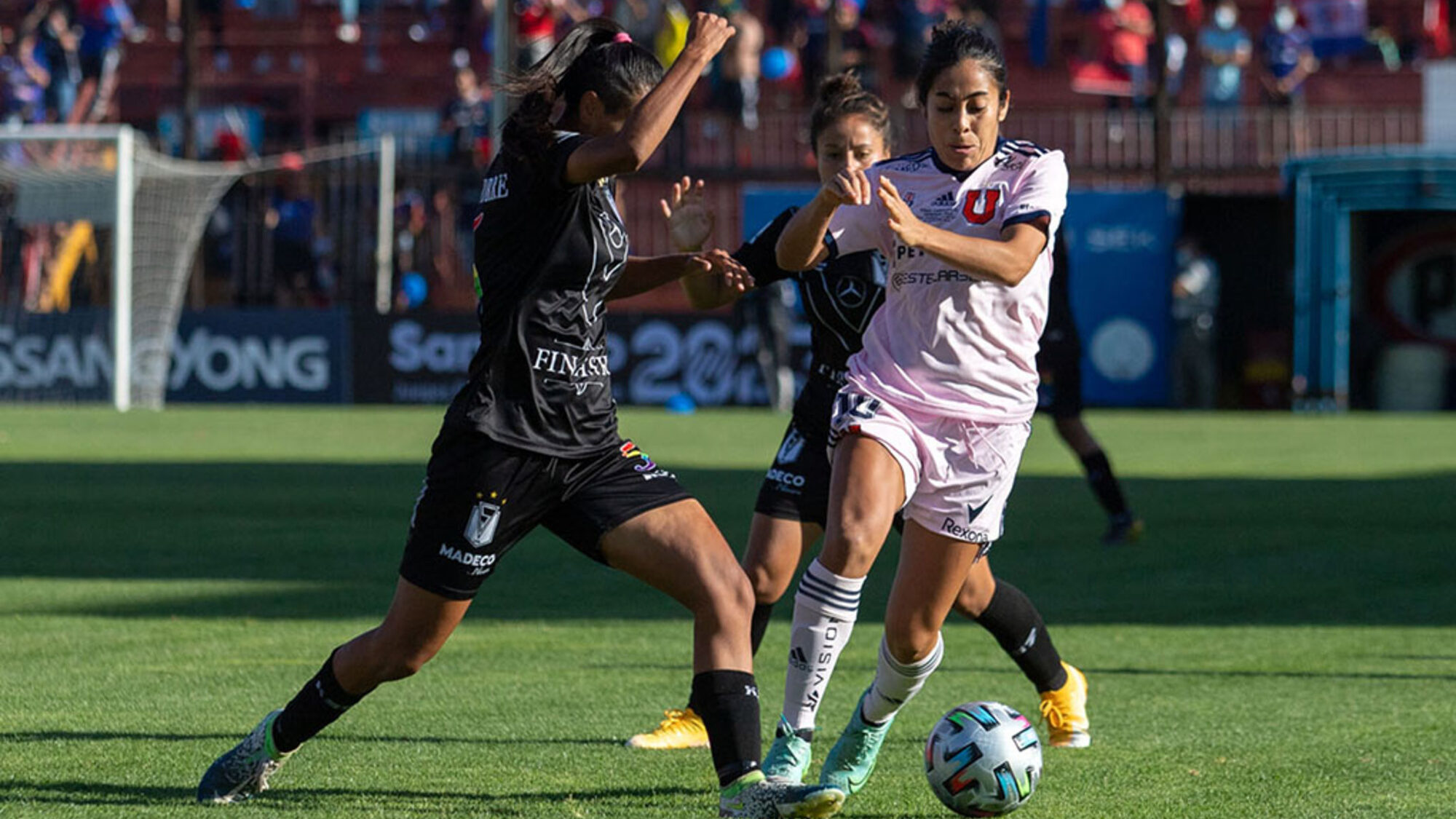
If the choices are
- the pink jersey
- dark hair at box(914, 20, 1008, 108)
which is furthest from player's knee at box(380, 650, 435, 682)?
dark hair at box(914, 20, 1008, 108)

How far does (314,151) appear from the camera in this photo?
29.4m

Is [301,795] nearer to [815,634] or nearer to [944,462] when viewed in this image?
[815,634]

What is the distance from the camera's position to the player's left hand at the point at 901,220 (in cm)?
525

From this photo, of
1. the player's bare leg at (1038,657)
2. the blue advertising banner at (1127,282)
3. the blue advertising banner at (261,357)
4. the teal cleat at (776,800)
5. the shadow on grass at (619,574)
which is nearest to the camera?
the teal cleat at (776,800)

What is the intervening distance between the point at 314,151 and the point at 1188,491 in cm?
1645

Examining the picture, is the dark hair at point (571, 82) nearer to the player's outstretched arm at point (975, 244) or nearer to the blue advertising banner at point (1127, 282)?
the player's outstretched arm at point (975, 244)

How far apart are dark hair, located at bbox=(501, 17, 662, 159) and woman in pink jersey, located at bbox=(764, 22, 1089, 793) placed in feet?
1.88

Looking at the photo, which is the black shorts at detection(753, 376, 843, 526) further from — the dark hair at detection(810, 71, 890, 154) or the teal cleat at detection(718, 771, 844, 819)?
the teal cleat at detection(718, 771, 844, 819)

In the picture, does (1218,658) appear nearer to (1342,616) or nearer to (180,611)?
(1342,616)

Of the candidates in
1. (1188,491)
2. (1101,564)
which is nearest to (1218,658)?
(1101,564)

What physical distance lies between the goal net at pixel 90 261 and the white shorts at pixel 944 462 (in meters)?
22.5

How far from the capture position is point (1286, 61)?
30.6 m

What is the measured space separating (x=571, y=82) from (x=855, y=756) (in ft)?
6.32

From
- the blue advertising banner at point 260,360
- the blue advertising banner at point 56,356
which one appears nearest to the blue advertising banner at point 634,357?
the blue advertising banner at point 260,360
